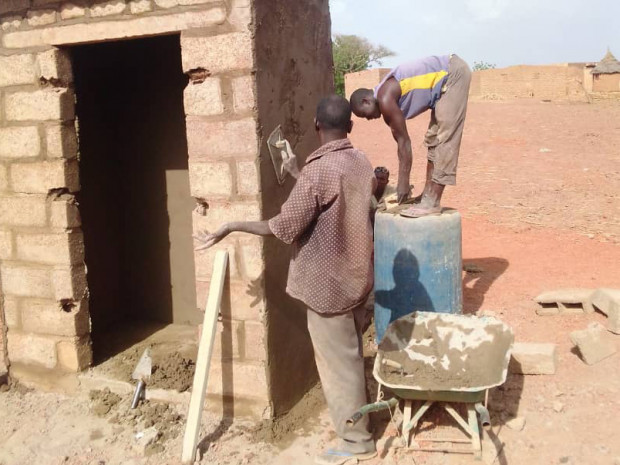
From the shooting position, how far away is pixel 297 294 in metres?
3.32

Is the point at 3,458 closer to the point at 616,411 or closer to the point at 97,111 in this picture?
the point at 97,111

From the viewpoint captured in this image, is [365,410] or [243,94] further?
[243,94]

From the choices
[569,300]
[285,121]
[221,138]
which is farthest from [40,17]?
[569,300]

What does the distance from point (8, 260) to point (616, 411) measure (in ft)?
14.6

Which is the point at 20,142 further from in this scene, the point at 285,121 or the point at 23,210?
the point at 285,121

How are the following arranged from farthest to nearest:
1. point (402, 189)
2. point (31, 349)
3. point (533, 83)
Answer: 1. point (533, 83)
2. point (402, 189)
3. point (31, 349)

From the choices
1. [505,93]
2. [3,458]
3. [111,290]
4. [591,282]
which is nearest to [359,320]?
[3,458]

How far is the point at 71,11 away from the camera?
13.2 feet

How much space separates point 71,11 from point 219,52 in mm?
1179

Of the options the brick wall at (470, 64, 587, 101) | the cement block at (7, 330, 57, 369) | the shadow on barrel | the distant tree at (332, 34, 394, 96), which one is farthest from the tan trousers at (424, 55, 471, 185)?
the distant tree at (332, 34, 394, 96)

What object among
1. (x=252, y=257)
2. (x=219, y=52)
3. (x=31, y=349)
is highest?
(x=219, y=52)

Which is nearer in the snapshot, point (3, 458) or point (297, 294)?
point (297, 294)

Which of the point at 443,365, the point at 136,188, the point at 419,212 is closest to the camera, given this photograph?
the point at 443,365

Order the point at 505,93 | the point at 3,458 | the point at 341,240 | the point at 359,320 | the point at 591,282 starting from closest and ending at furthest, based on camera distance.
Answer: the point at 341,240, the point at 359,320, the point at 3,458, the point at 591,282, the point at 505,93
